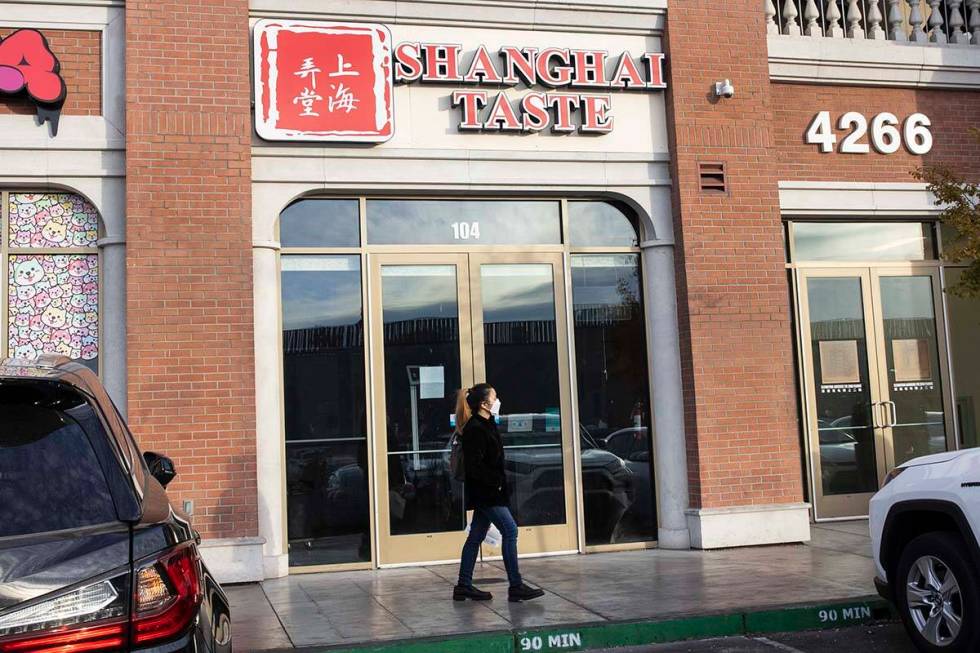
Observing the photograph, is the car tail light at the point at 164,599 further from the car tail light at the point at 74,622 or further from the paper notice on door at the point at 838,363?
the paper notice on door at the point at 838,363

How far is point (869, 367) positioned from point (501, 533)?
5915 mm

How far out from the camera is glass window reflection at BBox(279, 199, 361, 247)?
10.0 metres

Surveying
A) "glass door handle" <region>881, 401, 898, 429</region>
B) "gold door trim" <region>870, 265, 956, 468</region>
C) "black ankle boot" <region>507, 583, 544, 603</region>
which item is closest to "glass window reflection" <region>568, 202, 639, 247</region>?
"gold door trim" <region>870, 265, 956, 468</region>

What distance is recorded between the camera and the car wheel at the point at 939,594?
5520 millimetres

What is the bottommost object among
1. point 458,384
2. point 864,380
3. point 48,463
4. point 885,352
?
point 48,463

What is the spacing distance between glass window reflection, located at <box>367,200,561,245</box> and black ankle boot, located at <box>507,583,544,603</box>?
12.8 ft

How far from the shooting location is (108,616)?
106 inches

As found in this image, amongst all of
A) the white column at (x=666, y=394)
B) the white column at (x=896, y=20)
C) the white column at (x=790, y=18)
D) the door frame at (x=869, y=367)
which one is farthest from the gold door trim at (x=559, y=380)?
the white column at (x=896, y=20)

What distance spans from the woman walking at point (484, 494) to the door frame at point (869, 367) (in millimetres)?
4904

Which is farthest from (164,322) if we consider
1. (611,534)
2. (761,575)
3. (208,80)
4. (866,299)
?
(866,299)

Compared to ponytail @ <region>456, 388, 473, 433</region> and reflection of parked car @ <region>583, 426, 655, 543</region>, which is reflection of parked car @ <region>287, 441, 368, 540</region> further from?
reflection of parked car @ <region>583, 426, 655, 543</region>

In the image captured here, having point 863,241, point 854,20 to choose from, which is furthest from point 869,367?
point 854,20

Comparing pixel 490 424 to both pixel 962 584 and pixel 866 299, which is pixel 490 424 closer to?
pixel 962 584

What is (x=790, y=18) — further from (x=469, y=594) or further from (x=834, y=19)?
(x=469, y=594)
